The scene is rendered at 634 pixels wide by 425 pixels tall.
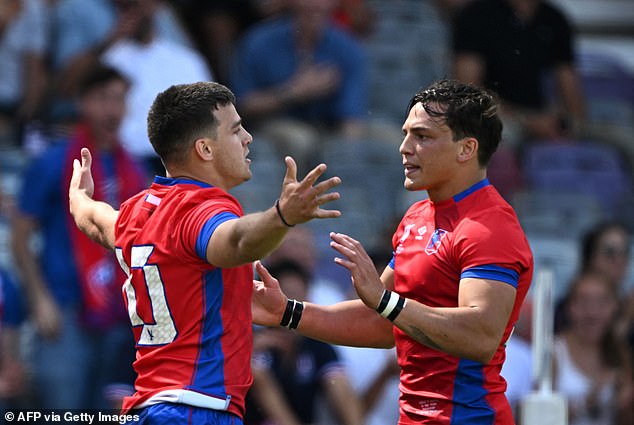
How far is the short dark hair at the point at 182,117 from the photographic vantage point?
4.64 metres

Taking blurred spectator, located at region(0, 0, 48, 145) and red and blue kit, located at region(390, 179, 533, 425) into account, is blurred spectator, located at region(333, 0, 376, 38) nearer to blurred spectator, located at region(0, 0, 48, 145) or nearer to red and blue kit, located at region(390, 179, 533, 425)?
blurred spectator, located at region(0, 0, 48, 145)

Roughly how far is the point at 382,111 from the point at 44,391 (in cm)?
421

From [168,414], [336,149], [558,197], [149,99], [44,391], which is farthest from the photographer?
[558,197]

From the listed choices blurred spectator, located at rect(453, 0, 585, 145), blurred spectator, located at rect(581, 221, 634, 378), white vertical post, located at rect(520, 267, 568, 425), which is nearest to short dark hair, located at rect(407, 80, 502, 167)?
white vertical post, located at rect(520, 267, 568, 425)

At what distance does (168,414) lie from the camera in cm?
447

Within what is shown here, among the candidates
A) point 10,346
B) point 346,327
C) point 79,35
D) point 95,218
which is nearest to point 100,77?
point 79,35

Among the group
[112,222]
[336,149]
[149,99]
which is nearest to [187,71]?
[149,99]

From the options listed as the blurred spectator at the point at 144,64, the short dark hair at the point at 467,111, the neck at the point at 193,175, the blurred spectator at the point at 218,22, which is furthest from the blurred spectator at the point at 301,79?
the neck at the point at 193,175

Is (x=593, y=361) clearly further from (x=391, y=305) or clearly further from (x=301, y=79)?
(x=391, y=305)

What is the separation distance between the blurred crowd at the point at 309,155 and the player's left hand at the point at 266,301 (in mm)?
2460

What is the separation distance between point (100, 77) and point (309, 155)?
210 cm

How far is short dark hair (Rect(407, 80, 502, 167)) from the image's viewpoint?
4.91m

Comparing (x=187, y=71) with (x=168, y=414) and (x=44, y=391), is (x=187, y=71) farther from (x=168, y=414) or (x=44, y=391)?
(x=168, y=414)

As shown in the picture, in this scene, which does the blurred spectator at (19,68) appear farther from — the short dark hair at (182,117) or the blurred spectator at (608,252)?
the short dark hair at (182,117)
